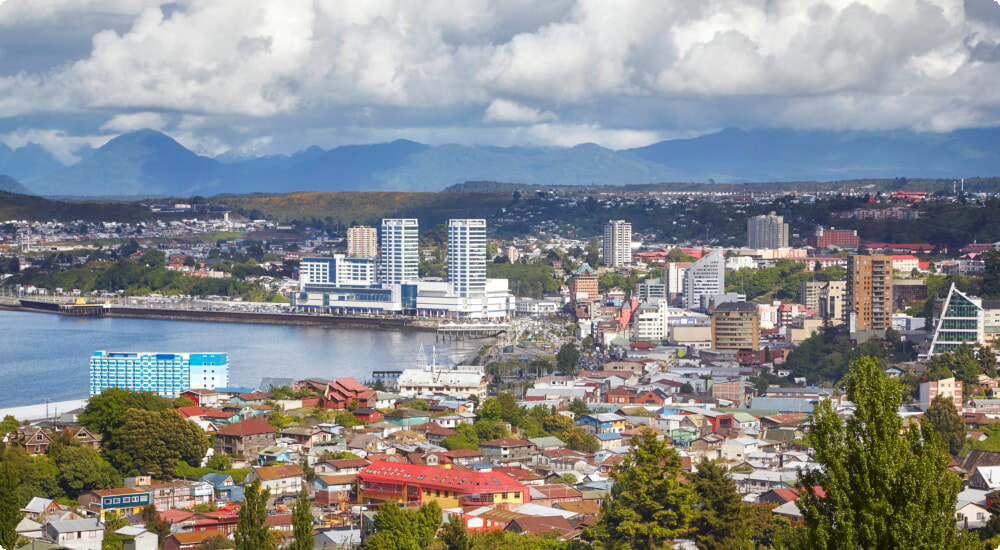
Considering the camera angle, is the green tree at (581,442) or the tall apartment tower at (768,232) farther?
the tall apartment tower at (768,232)

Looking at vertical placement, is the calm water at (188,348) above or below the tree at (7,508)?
below

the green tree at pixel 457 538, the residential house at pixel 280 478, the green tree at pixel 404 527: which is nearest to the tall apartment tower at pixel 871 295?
the residential house at pixel 280 478

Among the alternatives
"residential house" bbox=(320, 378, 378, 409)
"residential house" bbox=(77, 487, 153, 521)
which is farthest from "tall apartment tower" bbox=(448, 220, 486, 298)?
"residential house" bbox=(77, 487, 153, 521)

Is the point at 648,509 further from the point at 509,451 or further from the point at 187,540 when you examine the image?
the point at 509,451

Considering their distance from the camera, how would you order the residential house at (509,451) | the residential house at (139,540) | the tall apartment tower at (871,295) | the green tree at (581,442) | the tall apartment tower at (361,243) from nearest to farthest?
the residential house at (139,540) → the residential house at (509,451) → the green tree at (581,442) → the tall apartment tower at (871,295) → the tall apartment tower at (361,243)

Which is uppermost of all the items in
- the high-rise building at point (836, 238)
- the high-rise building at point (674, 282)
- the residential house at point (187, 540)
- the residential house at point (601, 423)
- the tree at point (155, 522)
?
the high-rise building at point (836, 238)

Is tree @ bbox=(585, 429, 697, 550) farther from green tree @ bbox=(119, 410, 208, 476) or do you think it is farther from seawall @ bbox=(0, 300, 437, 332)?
seawall @ bbox=(0, 300, 437, 332)

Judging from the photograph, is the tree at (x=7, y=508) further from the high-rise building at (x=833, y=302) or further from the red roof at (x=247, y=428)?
the high-rise building at (x=833, y=302)
